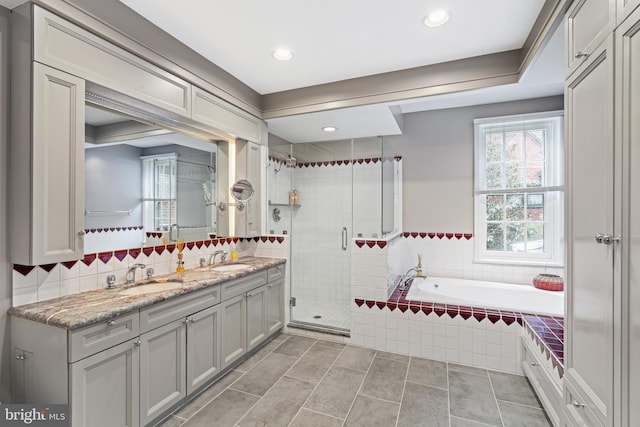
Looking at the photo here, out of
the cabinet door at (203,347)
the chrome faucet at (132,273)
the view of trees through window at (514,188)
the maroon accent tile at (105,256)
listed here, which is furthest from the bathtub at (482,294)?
the maroon accent tile at (105,256)

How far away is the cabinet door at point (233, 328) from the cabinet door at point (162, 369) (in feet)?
1.30

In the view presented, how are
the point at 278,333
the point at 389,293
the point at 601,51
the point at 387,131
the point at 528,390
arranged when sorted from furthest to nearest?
the point at 387,131 → the point at 278,333 → the point at 389,293 → the point at 528,390 → the point at 601,51

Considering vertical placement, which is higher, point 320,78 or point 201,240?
point 320,78

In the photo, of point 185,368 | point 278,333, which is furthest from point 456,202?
point 185,368

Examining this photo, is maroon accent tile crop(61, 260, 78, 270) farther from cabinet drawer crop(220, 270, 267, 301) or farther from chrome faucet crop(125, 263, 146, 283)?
cabinet drawer crop(220, 270, 267, 301)

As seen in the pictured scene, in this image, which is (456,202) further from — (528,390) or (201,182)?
(201,182)

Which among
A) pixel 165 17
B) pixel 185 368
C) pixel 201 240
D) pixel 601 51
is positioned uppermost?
pixel 165 17

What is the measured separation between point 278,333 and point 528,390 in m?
2.26

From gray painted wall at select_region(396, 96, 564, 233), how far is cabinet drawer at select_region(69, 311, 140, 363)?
3.16m

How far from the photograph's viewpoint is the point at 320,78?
9.57ft

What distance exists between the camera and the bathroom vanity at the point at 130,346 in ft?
4.75

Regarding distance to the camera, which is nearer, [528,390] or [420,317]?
[528,390]

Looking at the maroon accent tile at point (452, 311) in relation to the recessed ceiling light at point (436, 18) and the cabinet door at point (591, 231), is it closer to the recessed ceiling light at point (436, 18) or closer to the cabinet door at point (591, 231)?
the cabinet door at point (591, 231)

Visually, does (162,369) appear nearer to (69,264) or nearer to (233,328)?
(233,328)
